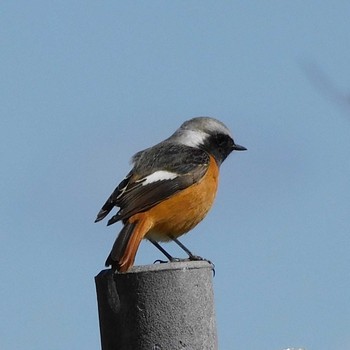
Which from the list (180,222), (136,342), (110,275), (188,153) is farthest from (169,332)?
(188,153)

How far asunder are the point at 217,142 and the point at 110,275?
4.49 metres

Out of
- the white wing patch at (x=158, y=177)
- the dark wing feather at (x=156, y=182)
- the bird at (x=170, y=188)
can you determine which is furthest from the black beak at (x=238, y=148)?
the white wing patch at (x=158, y=177)

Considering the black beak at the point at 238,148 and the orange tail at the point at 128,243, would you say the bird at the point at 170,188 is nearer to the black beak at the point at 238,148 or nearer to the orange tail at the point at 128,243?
the orange tail at the point at 128,243

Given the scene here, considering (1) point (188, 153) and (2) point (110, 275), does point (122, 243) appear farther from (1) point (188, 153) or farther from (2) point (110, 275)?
(1) point (188, 153)

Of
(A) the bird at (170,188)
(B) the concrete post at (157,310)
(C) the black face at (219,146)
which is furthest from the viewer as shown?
(C) the black face at (219,146)

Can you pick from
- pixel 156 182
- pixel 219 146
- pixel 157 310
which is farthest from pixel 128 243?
pixel 219 146

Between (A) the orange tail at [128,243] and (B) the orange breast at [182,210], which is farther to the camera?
(B) the orange breast at [182,210]

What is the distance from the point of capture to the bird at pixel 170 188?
24.5 feet

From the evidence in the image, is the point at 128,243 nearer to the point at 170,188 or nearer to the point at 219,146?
the point at 170,188

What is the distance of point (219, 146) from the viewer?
30.3 feet

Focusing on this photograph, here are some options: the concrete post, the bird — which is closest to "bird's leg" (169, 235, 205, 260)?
the bird

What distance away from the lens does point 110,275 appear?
16.0ft

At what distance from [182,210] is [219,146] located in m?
1.49

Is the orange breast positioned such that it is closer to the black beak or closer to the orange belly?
the orange belly
